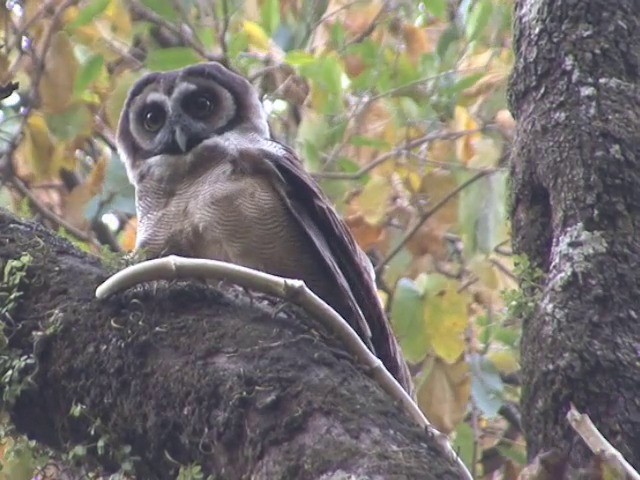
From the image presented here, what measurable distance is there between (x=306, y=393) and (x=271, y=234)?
1.40m

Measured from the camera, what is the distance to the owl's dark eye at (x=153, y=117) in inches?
142

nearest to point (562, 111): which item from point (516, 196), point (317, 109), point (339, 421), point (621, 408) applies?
point (516, 196)

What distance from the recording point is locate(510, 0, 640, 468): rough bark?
85.0 inches

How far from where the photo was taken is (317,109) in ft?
15.2

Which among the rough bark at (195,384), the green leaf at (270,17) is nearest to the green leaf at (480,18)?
the green leaf at (270,17)

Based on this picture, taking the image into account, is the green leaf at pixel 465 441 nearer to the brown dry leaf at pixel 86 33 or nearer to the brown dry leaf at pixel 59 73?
the brown dry leaf at pixel 59 73

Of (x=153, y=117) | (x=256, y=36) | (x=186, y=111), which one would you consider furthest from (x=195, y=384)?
(x=256, y=36)

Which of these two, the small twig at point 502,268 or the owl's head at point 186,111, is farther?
the small twig at point 502,268

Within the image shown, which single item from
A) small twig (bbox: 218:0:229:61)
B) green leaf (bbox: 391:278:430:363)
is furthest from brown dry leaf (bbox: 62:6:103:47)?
green leaf (bbox: 391:278:430:363)

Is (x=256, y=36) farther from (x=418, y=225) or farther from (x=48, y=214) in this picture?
(x=48, y=214)

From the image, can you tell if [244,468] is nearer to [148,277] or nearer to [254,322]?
[254,322]

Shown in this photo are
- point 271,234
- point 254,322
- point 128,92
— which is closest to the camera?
point 254,322

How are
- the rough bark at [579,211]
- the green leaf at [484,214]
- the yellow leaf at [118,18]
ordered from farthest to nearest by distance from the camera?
1. the yellow leaf at [118,18]
2. the green leaf at [484,214]
3. the rough bark at [579,211]

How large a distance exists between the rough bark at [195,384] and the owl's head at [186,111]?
126 cm
